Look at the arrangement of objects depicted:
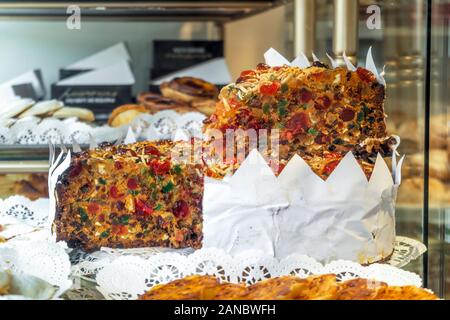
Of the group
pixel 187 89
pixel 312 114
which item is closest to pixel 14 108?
pixel 187 89

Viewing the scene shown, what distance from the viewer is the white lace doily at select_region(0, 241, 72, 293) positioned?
3.73ft

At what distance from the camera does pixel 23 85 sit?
6.30ft

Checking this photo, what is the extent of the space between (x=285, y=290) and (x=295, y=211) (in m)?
0.10

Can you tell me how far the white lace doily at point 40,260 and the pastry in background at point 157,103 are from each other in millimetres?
693

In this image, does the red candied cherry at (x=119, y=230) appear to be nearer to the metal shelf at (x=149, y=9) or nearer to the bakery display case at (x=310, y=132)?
the bakery display case at (x=310, y=132)

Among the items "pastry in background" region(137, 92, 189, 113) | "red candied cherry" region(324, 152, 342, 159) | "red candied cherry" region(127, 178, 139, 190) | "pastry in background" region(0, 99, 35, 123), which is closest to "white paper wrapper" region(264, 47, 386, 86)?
"red candied cherry" region(324, 152, 342, 159)

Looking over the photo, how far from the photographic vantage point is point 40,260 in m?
1.16

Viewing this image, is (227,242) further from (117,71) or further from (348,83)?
(117,71)

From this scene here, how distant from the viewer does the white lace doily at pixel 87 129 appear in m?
1.40

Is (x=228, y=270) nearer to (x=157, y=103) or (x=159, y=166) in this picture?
(x=159, y=166)

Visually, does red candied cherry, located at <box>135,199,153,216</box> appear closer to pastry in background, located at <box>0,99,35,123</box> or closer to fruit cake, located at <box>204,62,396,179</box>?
fruit cake, located at <box>204,62,396,179</box>

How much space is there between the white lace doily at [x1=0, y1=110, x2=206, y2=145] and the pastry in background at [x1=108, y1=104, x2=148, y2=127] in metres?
0.02
